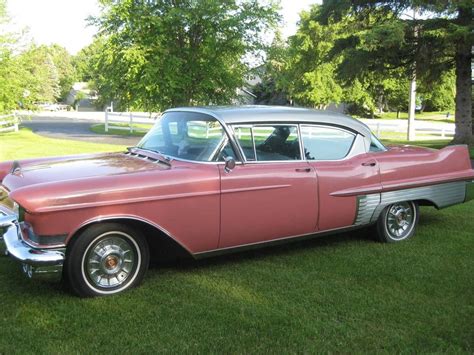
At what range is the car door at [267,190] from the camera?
444 centimetres

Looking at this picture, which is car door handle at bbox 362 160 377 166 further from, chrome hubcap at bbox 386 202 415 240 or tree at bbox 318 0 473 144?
tree at bbox 318 0 473 144

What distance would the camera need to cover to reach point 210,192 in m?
4.29

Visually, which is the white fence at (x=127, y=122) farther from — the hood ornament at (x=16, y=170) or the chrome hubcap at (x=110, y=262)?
the chrome hubcap at (x=110, y=262)

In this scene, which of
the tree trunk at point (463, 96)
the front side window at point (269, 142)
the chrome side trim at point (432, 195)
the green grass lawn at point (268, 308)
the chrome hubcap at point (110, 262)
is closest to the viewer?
the green grass lawn at point (268, 308)

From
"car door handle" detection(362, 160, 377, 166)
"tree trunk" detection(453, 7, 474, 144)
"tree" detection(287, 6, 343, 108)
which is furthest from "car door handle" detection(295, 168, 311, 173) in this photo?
"tree" detection(287, 6, 343, 108)

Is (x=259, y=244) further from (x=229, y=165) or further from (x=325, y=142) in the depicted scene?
(x=325, y=142)

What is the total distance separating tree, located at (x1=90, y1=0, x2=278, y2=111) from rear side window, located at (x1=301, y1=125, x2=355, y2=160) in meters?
10.3

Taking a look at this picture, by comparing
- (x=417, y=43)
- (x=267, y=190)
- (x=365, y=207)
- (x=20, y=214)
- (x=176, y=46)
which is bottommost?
(x=365, y=207)

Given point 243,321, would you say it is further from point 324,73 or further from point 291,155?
point 324,73

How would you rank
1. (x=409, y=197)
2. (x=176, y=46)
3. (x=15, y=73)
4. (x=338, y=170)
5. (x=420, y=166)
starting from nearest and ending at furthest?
(x=338, y=170) < (x=409, y=197) < (x=420, y=166) < (x=176, y=46) < (x=15, y=73)

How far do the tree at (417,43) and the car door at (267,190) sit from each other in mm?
11570

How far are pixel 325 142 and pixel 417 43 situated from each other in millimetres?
13093

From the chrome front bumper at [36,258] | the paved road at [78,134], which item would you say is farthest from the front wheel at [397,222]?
the paved road at [78,134]

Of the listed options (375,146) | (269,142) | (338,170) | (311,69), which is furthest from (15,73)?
(311,69)
